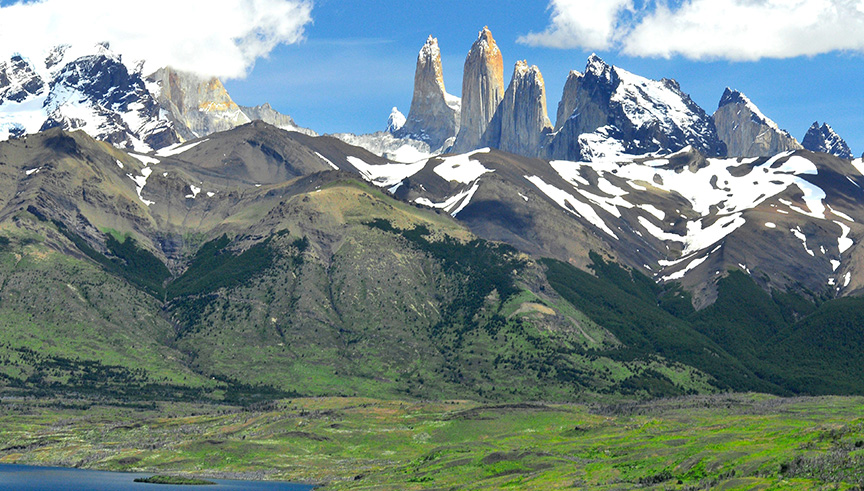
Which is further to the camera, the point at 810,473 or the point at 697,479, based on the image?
the point at 697,479

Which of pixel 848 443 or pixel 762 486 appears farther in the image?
pixel 848 443

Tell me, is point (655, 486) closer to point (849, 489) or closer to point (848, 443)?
point (848, 443)

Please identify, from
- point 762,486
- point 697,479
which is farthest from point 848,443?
point 762,486

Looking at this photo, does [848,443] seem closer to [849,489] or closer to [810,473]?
[810,473]

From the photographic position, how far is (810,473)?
173125 millimetres

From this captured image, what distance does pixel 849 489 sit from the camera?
14862 cm

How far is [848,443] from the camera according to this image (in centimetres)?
19838

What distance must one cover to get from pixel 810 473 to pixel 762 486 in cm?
1394

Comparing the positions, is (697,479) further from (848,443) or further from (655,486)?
(848,443)

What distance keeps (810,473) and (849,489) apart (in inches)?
980

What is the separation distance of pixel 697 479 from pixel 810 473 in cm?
2901

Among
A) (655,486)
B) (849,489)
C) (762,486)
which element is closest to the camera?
(849,489)

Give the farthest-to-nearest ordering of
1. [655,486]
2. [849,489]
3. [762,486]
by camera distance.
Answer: [655,486] → [762,486] → [849,489]

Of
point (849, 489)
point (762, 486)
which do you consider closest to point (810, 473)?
point (762, 486)
